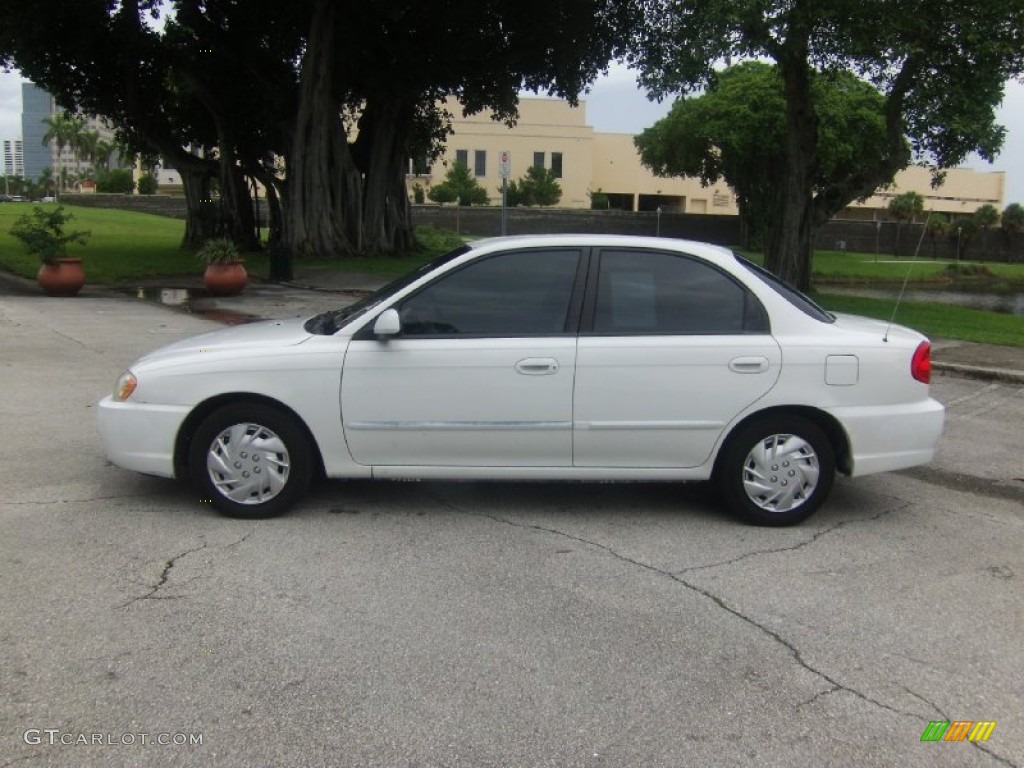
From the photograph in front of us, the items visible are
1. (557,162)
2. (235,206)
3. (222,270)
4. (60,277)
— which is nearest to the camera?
(60,277)

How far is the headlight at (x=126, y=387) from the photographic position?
207 inches

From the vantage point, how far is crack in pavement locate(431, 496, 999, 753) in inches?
137

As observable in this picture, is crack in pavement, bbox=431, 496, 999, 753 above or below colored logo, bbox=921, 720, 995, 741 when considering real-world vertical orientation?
above

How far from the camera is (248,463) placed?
205 inches

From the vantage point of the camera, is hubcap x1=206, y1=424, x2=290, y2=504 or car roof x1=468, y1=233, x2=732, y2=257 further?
car roof x1=468, y1=233, x2=732, y2=257

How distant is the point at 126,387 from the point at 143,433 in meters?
0.30

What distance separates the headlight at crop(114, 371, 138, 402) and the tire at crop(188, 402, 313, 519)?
0.47 meters

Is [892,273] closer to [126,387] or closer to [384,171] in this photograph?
[384,171]

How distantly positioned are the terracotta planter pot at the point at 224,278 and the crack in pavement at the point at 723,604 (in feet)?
42.9

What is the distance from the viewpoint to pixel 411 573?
15.0 ft

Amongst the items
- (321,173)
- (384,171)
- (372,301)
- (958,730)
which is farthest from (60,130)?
(958,730)

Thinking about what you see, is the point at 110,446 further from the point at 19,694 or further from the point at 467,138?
the point at 467,138

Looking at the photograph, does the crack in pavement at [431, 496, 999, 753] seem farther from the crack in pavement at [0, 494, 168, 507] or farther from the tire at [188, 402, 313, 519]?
the crack in pavement at [0, 494, 168, 507]

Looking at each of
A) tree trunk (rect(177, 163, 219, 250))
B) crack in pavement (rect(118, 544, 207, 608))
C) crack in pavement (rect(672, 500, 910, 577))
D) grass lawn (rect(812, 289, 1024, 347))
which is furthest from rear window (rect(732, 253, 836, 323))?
tree trunk (rect(177, 163, 219, 250))
